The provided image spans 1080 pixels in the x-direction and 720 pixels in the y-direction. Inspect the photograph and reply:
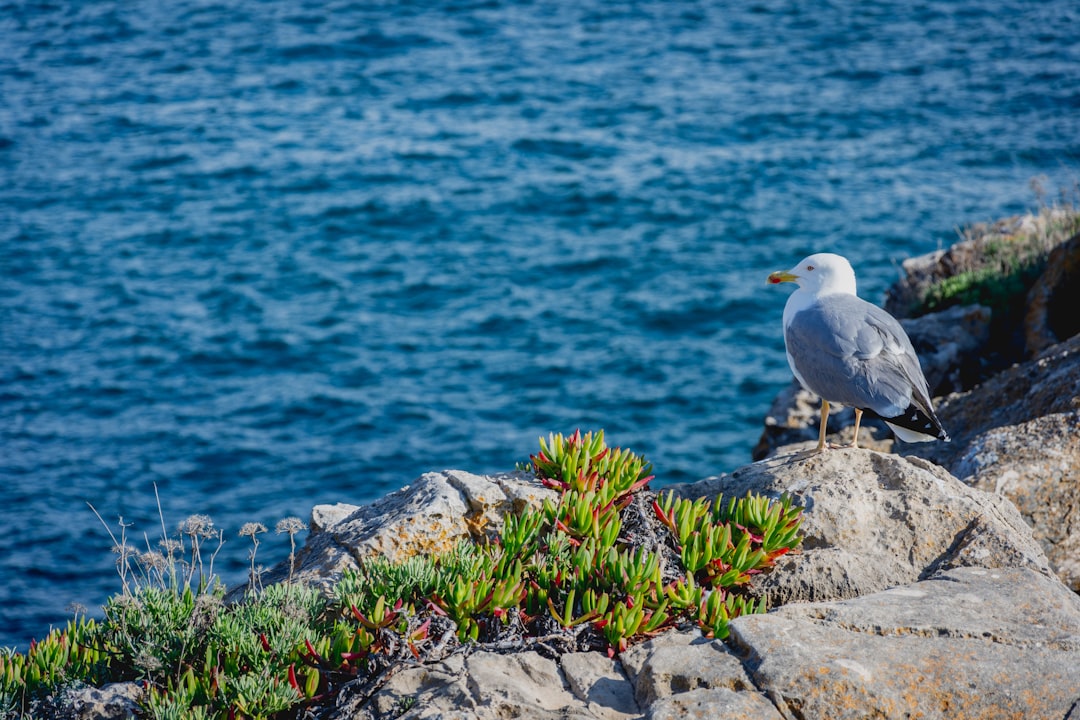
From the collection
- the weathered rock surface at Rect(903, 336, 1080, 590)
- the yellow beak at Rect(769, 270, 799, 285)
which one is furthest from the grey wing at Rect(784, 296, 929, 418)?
the weathered rock surface at Rect(903, 336, 1080, 590)

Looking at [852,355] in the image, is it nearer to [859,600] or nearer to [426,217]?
[859,600]

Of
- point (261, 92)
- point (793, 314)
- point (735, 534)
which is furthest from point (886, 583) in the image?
point (261, 92)

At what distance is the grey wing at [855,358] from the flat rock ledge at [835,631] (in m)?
0.43

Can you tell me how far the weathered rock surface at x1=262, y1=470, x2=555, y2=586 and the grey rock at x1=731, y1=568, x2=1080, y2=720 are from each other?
6.68 feet

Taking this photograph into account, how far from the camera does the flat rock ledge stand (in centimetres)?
462

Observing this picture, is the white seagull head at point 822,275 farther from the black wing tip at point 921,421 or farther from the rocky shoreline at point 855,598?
the rocky shoreline at point 855,598

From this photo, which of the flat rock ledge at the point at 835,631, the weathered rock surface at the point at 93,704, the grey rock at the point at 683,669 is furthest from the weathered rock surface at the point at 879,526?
the weathered rock surface at the point at 93,704

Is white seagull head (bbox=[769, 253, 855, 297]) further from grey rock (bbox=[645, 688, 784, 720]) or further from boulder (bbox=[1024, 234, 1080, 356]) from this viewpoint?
boulder (bbox=[1024, 234, 1080, 356])

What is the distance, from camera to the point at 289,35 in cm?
2880

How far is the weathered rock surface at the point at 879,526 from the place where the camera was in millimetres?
5910

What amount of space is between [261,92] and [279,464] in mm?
13947

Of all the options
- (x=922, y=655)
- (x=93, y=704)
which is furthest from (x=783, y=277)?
(x=93, y=704)

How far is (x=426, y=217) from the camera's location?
21516 mm

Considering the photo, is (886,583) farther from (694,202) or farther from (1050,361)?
(694,202)
